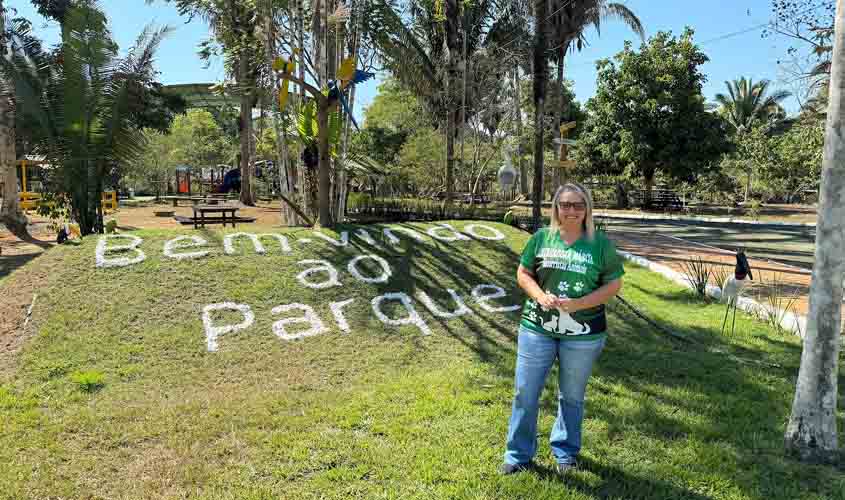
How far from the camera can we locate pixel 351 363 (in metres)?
5.46

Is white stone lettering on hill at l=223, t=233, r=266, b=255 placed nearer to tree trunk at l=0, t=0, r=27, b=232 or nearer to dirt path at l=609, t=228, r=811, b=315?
dirt path at l=609, t=228, r=811, b=315

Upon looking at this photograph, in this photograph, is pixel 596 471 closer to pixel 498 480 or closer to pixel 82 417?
pixel 498 480

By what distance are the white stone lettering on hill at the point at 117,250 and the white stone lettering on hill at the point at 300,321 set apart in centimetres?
210

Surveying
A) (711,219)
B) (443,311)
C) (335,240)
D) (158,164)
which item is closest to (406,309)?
(443,311)

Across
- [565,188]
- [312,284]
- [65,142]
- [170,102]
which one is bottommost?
[312,284]

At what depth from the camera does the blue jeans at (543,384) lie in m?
3.20

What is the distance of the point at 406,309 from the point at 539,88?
7.73 m

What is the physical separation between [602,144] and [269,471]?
94.3 feet

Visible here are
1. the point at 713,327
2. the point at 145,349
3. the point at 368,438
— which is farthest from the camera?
the point at 713,327

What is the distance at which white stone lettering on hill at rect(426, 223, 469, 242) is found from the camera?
9159mm

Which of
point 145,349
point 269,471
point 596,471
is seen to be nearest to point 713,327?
point 596,471

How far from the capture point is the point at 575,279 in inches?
124

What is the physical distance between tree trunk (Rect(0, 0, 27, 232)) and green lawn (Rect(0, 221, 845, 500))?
7063 millimetres

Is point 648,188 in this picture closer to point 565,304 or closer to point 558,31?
point 558,31
